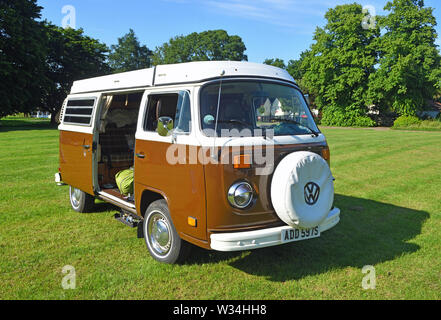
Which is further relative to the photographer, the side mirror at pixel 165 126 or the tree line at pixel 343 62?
the tree line at pixel 343 62

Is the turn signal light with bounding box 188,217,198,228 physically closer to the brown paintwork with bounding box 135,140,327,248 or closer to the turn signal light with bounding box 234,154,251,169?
the brown paintwork with bounding box 135,140,327,248

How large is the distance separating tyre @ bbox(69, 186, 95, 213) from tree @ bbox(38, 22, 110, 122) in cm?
3925

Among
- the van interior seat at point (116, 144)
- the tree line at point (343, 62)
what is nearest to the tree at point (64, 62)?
the tree line at point (343, 62)

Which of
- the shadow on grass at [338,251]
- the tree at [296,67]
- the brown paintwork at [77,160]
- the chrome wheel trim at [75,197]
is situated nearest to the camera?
the shadow on grass at [338,251]

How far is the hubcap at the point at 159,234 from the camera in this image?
4512mm

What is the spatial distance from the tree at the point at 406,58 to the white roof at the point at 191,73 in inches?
1620

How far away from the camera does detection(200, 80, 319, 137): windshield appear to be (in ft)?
13.2

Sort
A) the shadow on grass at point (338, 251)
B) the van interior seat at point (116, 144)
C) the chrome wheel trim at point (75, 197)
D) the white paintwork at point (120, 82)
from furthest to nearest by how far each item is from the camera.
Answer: the chrome wheel trim at point (75, 197) < the van interior seat at point (116, 144) < the white paintwork at point (120, 82) < the shadow on grass at point (338, 251)

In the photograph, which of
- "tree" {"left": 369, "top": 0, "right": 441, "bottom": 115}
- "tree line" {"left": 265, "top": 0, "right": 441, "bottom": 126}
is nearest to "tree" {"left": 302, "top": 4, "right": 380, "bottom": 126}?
A: "tree line" {"left": 265, "top": 0, "right": 441, "bottom": 126}

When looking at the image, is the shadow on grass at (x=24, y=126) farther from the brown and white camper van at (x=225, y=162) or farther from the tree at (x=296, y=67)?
the tree at (x=296, y=67)

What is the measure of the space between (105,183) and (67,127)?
1444mm

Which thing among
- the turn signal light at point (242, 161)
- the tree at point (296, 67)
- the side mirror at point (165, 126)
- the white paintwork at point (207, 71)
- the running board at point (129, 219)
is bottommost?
the running board at point (129, 219)

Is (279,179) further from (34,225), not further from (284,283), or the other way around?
(34,225)

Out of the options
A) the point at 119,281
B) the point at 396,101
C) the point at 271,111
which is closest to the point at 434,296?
the point at 271,111
